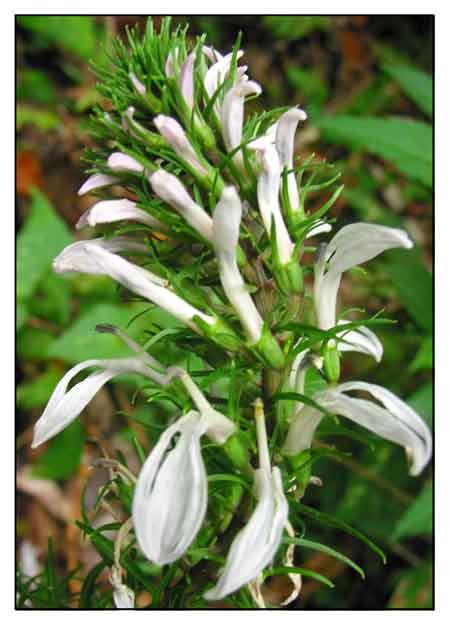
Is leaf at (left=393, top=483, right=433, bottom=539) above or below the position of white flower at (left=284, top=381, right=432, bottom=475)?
below

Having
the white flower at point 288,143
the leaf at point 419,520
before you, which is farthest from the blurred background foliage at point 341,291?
the white flower at point 288,143

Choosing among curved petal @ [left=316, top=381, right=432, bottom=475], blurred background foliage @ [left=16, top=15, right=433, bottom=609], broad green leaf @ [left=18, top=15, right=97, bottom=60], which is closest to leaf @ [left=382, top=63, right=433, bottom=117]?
blurred background foliage @ [left=16, top=15, right=433, bottom=609]

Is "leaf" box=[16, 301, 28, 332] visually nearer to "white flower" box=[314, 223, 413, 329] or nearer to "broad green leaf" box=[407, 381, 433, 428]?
"broad green leaf" box=[407, 381, 433, 428]

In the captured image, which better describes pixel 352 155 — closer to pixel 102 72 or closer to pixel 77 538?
pixel 77 538

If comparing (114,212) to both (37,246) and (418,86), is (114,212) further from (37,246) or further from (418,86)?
(37,246)

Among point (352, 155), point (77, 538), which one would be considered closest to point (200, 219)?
point (77, 538)

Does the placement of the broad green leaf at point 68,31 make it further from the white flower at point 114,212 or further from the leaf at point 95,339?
the white flower at point 114,212
